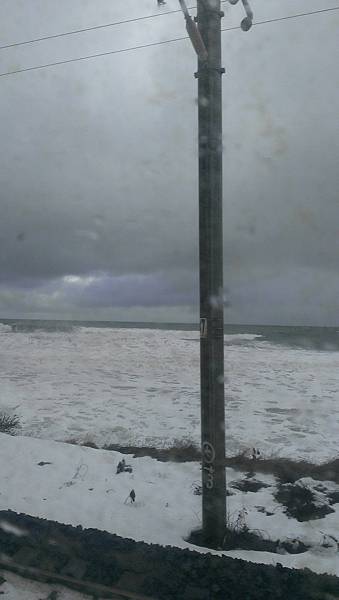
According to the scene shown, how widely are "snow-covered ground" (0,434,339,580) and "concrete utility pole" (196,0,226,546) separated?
605mm

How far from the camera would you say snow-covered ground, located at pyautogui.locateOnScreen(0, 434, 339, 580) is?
525 centimetres

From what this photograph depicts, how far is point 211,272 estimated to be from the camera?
5.11m

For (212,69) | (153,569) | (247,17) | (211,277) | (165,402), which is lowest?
(165,402)

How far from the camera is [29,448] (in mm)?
8117

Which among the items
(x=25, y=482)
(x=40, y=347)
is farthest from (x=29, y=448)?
(x=40, y=347)

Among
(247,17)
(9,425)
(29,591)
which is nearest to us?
(29,591)

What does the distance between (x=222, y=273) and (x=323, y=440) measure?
6.73m

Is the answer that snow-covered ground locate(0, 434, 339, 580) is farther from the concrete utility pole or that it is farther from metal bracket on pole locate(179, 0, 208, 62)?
metal bracket on pole locate(179, 0, 208, 62)

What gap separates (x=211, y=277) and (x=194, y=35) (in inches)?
91.8

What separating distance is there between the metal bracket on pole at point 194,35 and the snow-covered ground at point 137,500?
196 inches

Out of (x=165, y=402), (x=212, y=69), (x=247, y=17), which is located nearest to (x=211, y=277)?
(x=212, y=69)

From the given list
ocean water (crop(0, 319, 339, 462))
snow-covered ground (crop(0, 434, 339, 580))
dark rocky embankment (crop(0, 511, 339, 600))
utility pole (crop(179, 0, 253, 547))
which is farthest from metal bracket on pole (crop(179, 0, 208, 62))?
ocean water (crop(0, 319, 339, 462))

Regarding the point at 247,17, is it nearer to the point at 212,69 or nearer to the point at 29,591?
the point at 212,69

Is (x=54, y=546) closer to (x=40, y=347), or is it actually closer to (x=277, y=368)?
(x=277, y=368)
